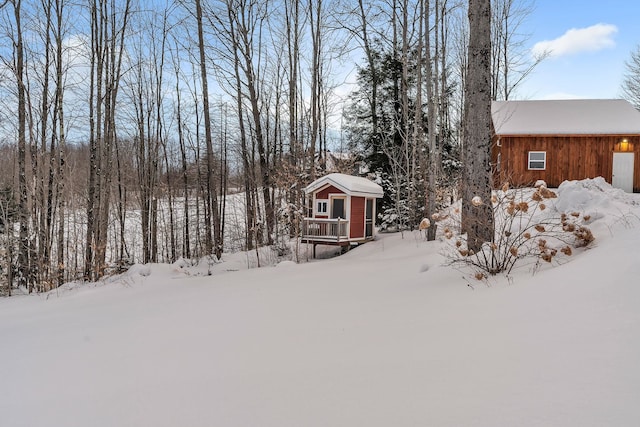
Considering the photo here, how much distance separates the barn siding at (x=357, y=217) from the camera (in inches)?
507

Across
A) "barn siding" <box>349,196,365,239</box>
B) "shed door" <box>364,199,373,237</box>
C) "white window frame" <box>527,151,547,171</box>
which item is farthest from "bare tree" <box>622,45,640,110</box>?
"barn siding" <box>349,196,365,239</box>

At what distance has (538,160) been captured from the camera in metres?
14.6

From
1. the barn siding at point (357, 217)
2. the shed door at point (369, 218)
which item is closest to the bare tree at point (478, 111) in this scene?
the barn siding at point (357, 217)

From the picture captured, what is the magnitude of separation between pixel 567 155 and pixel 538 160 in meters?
1.00

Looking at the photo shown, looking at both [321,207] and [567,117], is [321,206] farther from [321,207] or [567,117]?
[567,117]

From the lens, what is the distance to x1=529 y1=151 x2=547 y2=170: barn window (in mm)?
14508

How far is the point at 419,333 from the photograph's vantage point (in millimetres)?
2953

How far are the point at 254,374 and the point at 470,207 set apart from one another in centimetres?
426

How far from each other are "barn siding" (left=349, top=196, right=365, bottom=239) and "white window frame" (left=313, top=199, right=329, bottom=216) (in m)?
0.89

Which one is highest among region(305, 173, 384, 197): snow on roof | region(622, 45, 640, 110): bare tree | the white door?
region(622, 45, 640, 110): bare tree

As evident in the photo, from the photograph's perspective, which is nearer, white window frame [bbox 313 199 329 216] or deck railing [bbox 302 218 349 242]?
deck railing [bbox 302 218 349 242]

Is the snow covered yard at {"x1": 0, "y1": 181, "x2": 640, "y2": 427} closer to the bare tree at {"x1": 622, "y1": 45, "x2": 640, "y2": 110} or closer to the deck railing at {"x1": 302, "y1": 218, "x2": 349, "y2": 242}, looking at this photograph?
the deck railing at {"x1": 302, "y1": 218, "x2": 349, "y2": 242}

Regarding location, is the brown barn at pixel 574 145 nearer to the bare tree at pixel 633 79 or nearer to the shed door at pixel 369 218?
the shed door at pixel 369 218

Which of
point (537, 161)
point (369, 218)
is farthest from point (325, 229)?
point (537, 161)
